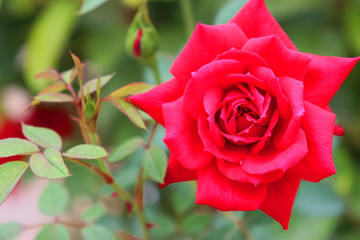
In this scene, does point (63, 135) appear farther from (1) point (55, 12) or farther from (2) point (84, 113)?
(2) point (84, 113)

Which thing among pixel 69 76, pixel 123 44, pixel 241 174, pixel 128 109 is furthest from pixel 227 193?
pixel 123 44

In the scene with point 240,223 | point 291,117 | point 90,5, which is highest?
point 90,5

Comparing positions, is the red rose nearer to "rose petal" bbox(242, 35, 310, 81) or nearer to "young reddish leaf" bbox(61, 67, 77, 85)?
"rose petal" bbox(242, 35, 310, 81)

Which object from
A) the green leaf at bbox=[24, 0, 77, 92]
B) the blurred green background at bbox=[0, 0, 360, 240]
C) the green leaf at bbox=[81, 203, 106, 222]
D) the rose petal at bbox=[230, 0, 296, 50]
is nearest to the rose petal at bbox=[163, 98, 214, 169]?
the rose petal at bbox=[230, 0, 296, 50]

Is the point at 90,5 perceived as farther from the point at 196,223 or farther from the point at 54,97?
the point at 196,223

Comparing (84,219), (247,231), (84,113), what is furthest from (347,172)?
(84,113)

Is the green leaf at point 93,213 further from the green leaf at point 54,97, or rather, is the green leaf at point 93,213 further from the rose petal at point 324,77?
the rose petal at point 324,77

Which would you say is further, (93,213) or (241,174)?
(93,213)
